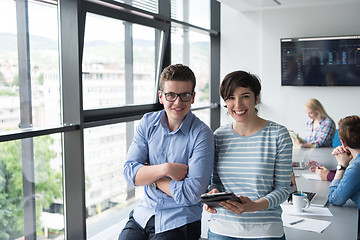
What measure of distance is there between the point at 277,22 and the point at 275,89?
3.72ft

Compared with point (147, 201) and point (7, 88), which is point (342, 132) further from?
point (7, 88)

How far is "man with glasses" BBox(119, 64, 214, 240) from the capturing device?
6.17 ft

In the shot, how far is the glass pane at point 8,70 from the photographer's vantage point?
2721mm

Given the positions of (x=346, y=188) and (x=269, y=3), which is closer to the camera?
→ (x=346, y=188)

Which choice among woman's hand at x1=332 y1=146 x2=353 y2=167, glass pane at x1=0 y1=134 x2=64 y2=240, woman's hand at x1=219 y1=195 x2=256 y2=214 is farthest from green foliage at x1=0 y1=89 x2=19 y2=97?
woman's hand at x1=332 y1=146 x2=353 y2=167

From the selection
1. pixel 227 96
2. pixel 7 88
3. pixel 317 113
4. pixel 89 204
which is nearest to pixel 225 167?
pixel 227 96

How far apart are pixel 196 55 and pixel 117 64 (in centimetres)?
234

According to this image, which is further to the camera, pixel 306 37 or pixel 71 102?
pixel 306 37

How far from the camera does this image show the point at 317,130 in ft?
16.4

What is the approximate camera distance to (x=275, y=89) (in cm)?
675

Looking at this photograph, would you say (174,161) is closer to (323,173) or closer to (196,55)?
(323,173)

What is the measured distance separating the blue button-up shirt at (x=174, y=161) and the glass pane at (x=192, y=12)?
140 inches

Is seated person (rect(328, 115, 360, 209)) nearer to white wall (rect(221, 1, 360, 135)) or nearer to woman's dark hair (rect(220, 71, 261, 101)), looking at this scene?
woman's dark hair (rect(220, 71, 261, 101))

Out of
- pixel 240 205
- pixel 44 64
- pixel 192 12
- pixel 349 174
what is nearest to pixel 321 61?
pixel 192 12
